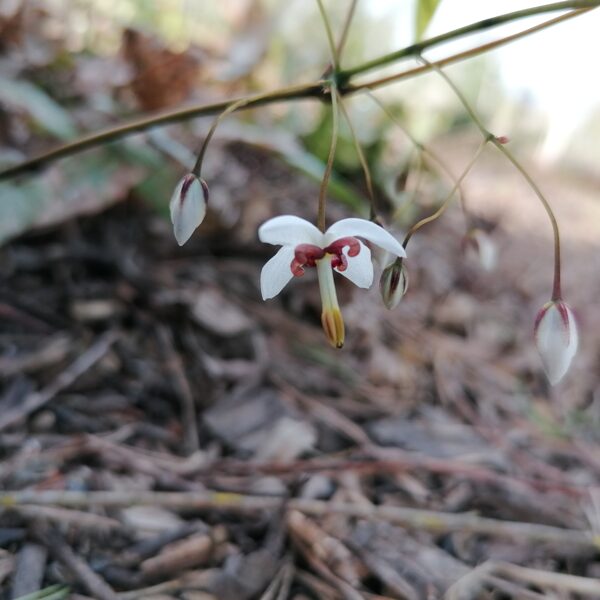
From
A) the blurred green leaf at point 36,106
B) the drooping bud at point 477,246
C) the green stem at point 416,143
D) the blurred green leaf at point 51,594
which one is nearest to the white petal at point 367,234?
the green stem at point 416,143

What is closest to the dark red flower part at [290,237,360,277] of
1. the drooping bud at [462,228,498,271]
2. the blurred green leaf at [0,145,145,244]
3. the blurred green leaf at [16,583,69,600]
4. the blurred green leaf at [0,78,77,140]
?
the drooping bud at [462,228,498,271]

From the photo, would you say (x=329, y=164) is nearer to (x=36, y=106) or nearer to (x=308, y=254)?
(x=308, y=254)

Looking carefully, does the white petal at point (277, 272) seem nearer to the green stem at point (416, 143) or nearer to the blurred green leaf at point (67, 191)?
the green stem at point (416, 143)

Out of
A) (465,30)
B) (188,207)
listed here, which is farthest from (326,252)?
(465,30)

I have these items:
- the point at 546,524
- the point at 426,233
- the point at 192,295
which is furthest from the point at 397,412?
the point at 426,233

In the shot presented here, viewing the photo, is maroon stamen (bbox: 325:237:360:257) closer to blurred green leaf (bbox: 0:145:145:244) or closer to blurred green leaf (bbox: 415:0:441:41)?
blurred green leaf (bbox: 415:0:441:41)

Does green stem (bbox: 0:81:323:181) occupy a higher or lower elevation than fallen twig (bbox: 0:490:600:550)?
higher
